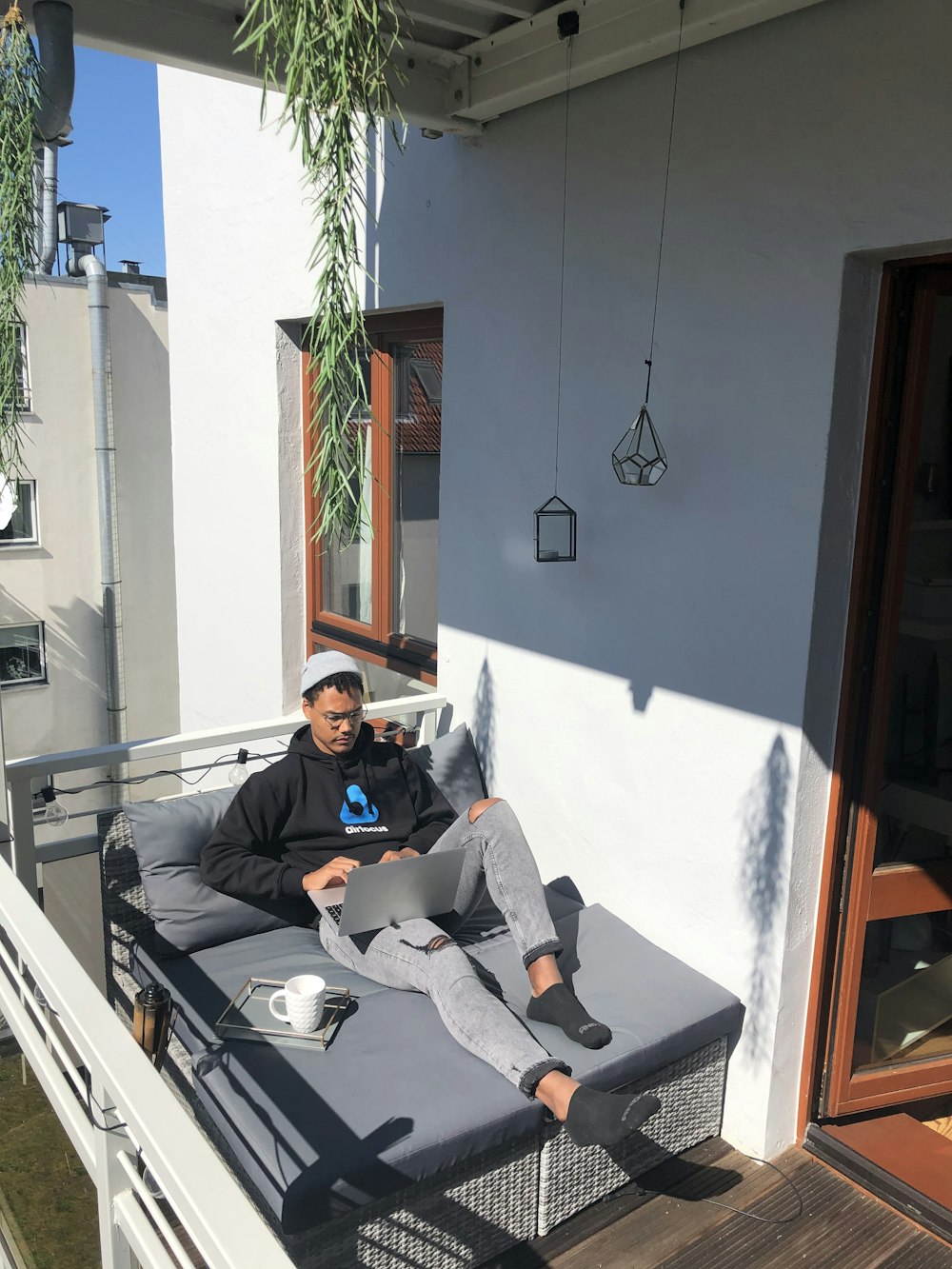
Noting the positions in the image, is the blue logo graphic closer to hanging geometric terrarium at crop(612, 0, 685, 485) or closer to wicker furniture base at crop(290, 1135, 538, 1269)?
wicker furniture base at crop(290, 1135, 538, 1269)

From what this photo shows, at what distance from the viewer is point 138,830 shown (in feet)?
9.49

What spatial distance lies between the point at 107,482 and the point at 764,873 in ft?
35.2

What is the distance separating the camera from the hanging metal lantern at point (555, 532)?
3049mm

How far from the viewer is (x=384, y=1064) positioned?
7.63 feet

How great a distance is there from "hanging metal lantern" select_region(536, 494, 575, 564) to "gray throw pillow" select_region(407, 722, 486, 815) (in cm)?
75

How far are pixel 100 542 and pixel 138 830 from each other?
986 cm

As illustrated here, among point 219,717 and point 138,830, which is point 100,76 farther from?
point 219,717

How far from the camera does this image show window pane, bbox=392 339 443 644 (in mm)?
3910

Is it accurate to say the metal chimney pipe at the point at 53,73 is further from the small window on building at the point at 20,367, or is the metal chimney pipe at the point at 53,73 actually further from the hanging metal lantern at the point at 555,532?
the hanging metal lantern at the point at 555,532

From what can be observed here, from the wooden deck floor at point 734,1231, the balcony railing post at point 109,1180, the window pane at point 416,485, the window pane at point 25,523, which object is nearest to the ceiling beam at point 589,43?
the window pane at point 416,485

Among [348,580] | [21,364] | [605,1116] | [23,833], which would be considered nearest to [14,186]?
[21,364]

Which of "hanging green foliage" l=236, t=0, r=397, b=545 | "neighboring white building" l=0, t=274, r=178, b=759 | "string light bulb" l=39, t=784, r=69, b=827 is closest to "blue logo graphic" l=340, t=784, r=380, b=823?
"string light bulb" l=39, t=784, r=69, b=827

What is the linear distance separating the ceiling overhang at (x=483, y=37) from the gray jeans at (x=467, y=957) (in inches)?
78.2

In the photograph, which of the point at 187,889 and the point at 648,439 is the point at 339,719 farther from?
the point at 648,439
